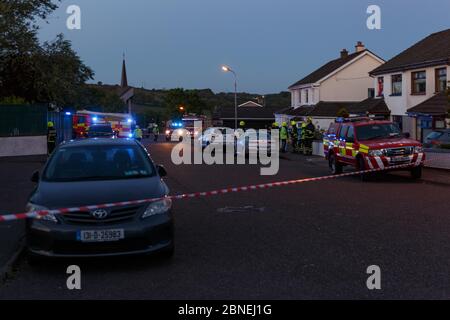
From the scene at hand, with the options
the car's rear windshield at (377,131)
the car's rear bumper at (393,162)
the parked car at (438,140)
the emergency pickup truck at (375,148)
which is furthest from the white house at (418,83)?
the car's rear bumper at (393,162)

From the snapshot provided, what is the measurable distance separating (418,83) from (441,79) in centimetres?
236

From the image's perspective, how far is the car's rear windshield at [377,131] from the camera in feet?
56.8

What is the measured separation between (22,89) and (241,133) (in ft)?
43.5

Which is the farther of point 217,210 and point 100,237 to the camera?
point 217,210

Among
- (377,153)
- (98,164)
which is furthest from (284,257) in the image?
(377,153)

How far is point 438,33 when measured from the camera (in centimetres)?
3766

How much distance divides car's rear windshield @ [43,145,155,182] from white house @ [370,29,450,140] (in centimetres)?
2238

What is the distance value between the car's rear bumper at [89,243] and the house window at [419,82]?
A: 2805 cm

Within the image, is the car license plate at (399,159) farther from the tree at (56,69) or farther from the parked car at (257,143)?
the tree at (56,69)

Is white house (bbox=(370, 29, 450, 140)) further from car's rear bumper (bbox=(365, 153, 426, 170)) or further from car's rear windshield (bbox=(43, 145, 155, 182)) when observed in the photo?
car's rear windshield (bbox=(43, 145, 155, 182))

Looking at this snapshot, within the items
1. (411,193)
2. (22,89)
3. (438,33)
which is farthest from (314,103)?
(411,193)

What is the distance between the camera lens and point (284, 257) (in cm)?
740

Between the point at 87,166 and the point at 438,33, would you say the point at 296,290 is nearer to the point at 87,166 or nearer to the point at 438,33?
the point at 87,166

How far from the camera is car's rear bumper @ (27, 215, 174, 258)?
6613mm
